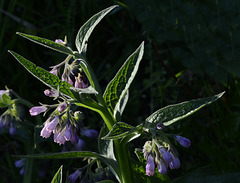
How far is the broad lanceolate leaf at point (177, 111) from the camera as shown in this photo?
3.76ft

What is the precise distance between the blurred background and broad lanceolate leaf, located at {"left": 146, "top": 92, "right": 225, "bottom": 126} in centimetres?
42

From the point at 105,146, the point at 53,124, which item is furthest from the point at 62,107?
the point at 105,146

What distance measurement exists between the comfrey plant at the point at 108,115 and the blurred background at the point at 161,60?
1.16 feet

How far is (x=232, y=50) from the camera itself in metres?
2.13

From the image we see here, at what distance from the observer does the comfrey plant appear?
1173mm

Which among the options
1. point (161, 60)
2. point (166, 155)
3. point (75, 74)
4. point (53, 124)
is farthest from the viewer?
point (161, 60)

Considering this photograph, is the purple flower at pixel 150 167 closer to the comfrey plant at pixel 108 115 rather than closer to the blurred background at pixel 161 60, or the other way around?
the comfrey plant at pixel 108 115

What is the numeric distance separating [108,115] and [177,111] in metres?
0.26

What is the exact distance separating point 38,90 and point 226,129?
120cm

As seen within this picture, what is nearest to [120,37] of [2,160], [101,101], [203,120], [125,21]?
[125,21]

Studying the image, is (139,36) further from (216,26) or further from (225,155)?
(225,155)

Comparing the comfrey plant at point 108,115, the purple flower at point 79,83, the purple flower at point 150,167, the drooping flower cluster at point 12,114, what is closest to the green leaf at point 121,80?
the comfrey plant at point 108,115

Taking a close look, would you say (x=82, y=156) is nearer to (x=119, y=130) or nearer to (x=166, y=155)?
(x=119, y=130)

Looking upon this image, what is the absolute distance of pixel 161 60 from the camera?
2.13 meters
